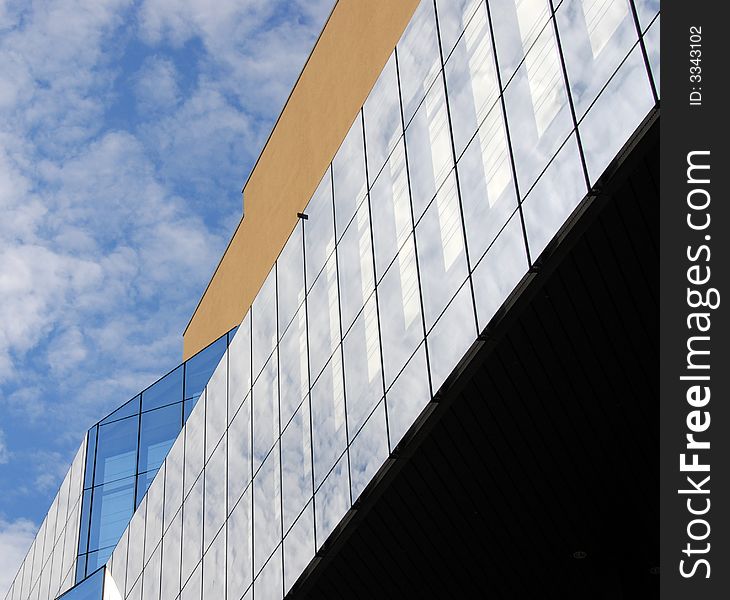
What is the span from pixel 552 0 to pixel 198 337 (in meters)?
34.5

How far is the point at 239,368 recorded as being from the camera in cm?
2955

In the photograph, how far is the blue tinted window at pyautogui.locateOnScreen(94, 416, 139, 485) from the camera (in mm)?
48438

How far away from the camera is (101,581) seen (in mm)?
39062

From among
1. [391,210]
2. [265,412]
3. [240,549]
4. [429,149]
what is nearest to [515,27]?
[429,149]

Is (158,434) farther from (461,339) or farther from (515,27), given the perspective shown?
(515,27)

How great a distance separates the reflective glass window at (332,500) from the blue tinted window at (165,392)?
26.1 m

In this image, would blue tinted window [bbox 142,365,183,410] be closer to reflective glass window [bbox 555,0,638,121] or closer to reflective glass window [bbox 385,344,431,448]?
reflective glass window [bbox 385,344,431,448]

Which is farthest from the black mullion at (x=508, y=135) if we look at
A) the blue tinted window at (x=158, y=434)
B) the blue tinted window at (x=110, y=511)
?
the blue tinted window at (x=110, y=511)

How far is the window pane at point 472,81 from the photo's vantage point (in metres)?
18.4

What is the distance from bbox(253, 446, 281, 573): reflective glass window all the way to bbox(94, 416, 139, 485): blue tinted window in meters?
23.5

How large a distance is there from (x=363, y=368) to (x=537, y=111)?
658 cm
